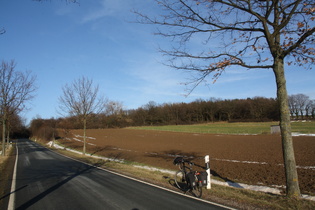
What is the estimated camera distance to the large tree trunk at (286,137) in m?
5.89

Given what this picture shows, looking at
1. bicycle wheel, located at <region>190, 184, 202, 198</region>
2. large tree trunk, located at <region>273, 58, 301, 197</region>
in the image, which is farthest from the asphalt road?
large tree trunk, located at <region>273, 58, 301, 197</region>

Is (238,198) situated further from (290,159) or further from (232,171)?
(232,171)

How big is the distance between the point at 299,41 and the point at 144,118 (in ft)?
362

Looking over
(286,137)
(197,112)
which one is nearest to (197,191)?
(286,137)

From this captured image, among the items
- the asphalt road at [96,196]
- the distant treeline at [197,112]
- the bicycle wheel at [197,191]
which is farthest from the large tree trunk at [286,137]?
the distant treeline at [197,112]

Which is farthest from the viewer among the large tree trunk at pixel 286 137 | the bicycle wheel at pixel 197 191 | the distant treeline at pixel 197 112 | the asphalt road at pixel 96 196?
the distant treeline at pixel 197 112

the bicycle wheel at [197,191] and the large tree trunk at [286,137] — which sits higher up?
the large tree trunk at [286,137]

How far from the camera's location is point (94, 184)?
27.0ft

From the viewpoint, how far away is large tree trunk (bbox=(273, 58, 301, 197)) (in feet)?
19.3

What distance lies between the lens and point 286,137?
238 inches

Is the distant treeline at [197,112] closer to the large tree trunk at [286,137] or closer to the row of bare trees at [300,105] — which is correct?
the row of bare trees at [300,105]

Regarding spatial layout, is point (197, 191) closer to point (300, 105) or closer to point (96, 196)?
point (96, 196)

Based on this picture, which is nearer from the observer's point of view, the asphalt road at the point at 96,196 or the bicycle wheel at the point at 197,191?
the asphalt road at the point at 96,196

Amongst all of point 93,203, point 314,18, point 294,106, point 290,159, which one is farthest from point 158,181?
point 294,106
